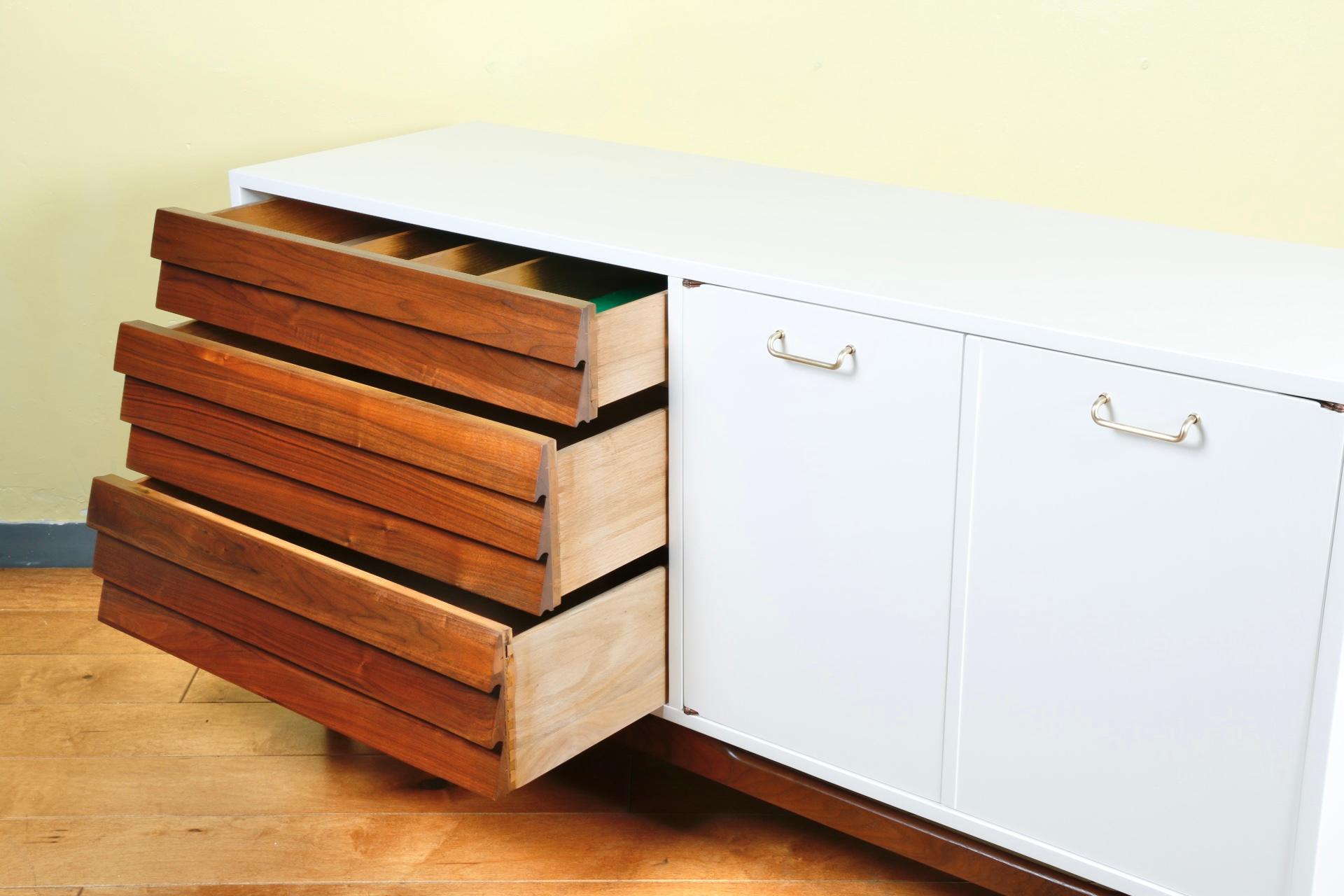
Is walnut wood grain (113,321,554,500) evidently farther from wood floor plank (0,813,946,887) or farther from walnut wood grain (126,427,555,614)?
wood floor plank (0,813,946,887)

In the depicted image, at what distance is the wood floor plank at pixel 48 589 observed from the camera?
88.6 inches

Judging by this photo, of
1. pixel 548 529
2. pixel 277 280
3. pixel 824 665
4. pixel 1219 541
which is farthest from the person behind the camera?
pixel 277 280

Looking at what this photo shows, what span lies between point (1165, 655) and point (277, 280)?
3.09 feet

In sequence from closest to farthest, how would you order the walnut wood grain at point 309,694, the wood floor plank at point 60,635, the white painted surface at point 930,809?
the white painted surface at point 930,809
the walnut wood grain at point 309,694
the wood floor plank at point 60,635

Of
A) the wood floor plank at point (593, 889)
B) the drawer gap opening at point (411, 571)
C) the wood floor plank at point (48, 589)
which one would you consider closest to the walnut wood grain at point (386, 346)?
the drawer gap opening at point (411, 571)

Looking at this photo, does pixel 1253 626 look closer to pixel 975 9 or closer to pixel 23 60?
pixel 975 9

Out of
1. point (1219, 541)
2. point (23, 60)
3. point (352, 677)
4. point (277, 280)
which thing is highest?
point (23, 60)

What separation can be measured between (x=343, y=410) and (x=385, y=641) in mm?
231

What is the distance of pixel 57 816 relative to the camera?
1.72 m

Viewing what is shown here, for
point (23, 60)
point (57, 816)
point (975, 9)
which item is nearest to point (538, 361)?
point (57, 816)

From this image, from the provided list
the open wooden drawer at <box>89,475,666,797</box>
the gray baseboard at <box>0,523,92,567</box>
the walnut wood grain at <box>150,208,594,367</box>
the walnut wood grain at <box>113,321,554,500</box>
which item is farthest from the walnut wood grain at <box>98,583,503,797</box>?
the gray baseboard at <box>0,523,92,567</box>

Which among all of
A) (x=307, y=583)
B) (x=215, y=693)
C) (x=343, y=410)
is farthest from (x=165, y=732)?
(x=343, y=410)

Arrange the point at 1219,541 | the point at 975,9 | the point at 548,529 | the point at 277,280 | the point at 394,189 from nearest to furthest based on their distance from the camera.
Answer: the point at 1219,541 < the point at 548,529 < the point at 277,280 < the point at 394,189 < the point at 975,9

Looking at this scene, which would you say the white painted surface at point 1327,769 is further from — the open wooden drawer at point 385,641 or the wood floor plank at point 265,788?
the wood floor plank at point 265,788
